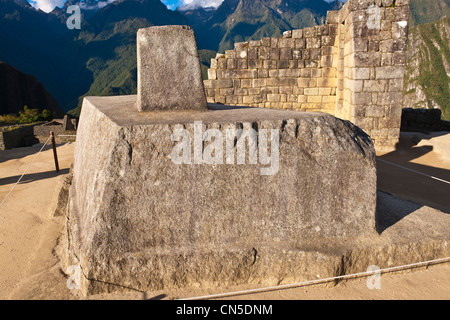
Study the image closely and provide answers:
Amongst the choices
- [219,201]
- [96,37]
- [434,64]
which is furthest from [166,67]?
[96,37]

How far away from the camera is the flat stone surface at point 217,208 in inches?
79.3

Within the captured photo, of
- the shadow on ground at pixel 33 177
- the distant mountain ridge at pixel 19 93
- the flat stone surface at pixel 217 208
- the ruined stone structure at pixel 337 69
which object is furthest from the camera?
the distant mountain ridge at pixel 19 93

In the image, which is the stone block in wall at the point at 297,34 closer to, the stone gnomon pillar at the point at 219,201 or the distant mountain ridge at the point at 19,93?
the stone gnomon pillar at the point at 219,201

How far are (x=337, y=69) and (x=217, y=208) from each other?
626 cm

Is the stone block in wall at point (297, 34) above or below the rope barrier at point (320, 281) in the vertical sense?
above

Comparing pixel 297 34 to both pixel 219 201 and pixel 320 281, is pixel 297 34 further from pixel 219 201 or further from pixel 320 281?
pixel 320 281

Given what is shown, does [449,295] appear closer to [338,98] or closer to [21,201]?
[21,201]

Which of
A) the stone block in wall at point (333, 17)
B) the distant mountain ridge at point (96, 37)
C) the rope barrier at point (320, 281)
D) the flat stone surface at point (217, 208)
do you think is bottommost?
the rope barrier at point (320, 281)

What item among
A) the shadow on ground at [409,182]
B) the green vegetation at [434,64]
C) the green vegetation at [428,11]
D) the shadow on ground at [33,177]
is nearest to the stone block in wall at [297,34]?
the shadow on ground at [409,182]

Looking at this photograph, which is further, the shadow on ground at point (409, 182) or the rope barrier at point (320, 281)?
the shadow on ground at point (409, 182)

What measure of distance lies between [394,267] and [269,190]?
106 cm

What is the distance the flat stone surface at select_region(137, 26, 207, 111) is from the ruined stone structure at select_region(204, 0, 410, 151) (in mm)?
4710

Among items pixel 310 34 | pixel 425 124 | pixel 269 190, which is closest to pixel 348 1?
pixel 310 34

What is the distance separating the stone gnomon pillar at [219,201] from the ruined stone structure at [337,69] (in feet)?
15.5
